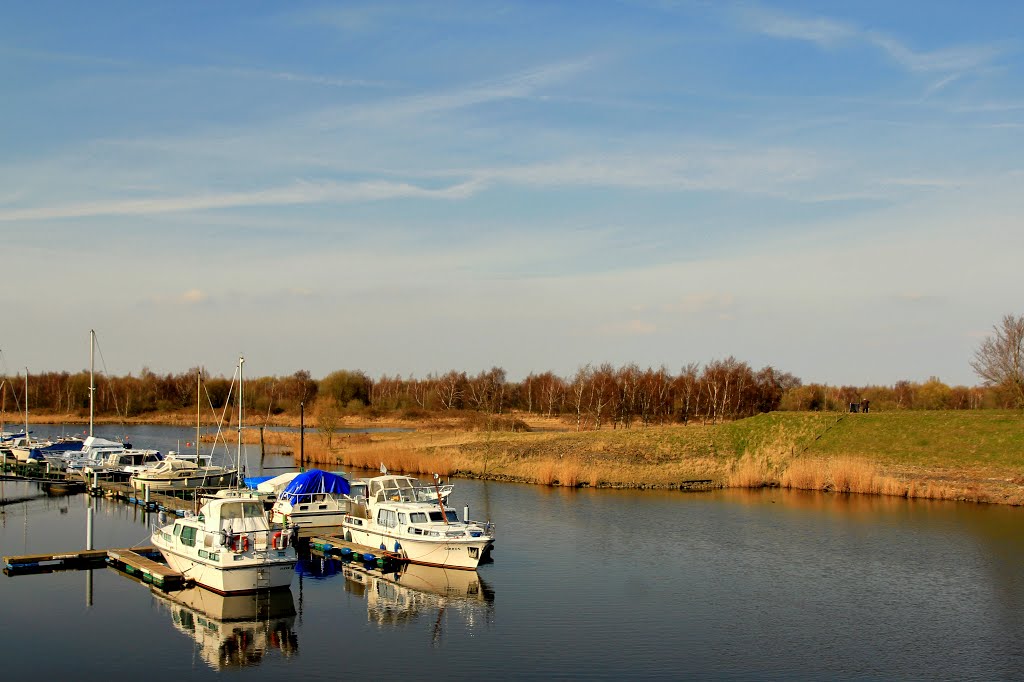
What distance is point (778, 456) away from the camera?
76.8 meters

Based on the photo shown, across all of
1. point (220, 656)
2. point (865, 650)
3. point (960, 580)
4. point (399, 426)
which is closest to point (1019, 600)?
point (960, 580)

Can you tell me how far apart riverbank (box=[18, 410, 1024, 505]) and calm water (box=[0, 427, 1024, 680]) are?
13089mm

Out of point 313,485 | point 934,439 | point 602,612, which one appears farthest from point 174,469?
point 934,439

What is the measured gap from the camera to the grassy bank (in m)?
67.5

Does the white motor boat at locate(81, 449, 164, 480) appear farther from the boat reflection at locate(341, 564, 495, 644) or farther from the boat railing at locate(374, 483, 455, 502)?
the boat reflection at locate(341, 564, 495, 644)

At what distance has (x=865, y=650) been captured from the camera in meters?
31.9

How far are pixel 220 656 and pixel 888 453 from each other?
190 ft

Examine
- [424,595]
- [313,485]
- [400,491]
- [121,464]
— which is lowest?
[424,595]

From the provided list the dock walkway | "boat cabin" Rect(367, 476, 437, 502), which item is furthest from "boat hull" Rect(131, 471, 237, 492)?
"boat cabin" Rect(367, 476, 437, 502)

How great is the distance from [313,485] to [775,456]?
A: 1608 inches

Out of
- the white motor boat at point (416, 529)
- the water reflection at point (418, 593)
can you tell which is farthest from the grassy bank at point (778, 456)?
the water reflection at point (418, 593)

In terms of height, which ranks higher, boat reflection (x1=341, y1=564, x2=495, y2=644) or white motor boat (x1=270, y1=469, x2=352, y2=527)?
white motor boat (x1=270, y1=469, x2=352, y2=527)

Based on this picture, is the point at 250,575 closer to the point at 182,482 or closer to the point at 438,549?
the point at 438,549

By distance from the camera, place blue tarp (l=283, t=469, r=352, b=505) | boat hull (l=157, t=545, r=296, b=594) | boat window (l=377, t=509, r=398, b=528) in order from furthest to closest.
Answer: blue tarp (l=283, t=469, r=352, b=505), boat window (l=377, t=509, r=398, b=528), boat hull (l=157, t=545, r=296, b=594)
